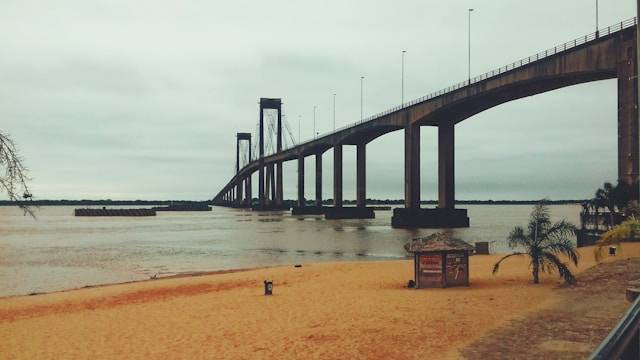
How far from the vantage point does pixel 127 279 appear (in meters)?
28.4

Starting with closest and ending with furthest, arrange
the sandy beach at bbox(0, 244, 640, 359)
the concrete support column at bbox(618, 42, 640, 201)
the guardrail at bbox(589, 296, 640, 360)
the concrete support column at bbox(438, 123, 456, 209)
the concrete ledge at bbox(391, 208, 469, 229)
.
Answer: the guardrail at bbox(589, 296, 640, 360) → the sandy beach at bbox(0, 244, 640, 359) → the concrete support column at bbox(618, 42, 640, 201) → the concrete support column at bbox(438, 123, 456, 209) → the concrete ledge at bbox(391, 208, 469, 229)

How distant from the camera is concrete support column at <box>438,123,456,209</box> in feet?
226

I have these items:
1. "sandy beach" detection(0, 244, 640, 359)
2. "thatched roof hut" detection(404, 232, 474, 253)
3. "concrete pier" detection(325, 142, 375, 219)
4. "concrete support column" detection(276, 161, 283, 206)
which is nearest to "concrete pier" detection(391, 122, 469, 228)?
"concrete pier" detection(325, 142, 375, 219)

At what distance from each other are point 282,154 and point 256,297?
112653 mm

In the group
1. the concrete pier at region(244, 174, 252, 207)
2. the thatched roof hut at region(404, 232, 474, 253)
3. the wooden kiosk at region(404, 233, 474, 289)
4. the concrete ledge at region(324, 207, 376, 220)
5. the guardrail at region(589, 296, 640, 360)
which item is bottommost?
the concrete ledge at region(324, 207, 376, 220)

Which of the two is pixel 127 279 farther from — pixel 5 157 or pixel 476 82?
pixel 476 82

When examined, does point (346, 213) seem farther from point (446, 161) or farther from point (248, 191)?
point (248, 191)

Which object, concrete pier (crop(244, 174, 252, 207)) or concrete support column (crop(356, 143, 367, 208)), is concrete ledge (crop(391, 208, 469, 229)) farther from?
concrete pier (crop(244, 174, 252, 207))

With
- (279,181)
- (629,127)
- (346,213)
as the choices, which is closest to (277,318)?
(629,127)

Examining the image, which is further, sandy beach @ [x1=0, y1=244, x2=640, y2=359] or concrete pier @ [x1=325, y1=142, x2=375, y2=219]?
concrete pier @ [x1=325, y1=142, x2=375, y2=219]

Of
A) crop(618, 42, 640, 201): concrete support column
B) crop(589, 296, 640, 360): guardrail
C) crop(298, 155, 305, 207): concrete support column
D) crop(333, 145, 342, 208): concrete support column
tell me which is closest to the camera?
crop(589, 296, 640, 360): guardrail

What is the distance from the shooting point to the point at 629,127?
3491 centimetres

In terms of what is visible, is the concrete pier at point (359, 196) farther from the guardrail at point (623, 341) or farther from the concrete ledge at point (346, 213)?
the guardrail at point (623, 341)

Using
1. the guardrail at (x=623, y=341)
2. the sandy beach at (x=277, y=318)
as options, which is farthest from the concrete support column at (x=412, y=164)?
the guardrail at (x=623, y=341)
